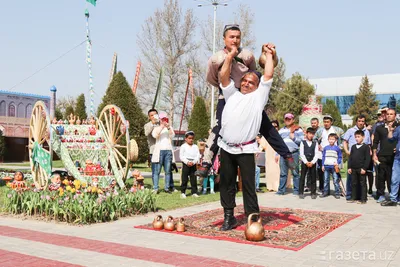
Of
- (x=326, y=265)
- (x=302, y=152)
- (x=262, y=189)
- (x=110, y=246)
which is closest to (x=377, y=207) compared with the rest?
(x=302, y=152)

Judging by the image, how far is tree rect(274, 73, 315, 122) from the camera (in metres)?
41.8

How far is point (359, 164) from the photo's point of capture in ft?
29.6

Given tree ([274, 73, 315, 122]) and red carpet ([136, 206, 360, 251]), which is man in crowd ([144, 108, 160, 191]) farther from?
tree ([274, 73, 315, 122])

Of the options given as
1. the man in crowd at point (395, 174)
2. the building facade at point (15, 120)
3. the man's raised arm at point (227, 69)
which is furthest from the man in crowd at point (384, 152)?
the building facade at point (15, 120)

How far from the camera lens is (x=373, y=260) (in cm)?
450

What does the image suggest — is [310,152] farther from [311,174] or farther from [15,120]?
[15,120]

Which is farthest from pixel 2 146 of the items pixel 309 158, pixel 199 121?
pixel 309 158

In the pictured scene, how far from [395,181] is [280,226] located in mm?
3429

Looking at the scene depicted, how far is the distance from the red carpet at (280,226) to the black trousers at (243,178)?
0.37 metres

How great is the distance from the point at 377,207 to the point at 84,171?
5.84m

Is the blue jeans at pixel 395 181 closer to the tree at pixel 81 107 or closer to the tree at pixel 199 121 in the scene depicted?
the tree at pixel 199 121

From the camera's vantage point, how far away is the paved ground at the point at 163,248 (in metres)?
4.45

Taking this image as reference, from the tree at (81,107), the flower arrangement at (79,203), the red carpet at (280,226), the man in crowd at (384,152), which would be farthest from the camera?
the tree at (81,107)

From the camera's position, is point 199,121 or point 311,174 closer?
point 311,174
